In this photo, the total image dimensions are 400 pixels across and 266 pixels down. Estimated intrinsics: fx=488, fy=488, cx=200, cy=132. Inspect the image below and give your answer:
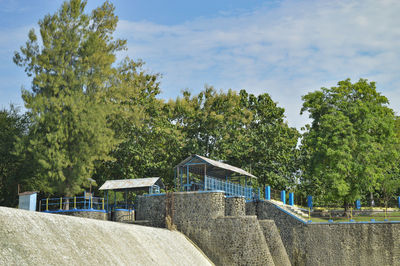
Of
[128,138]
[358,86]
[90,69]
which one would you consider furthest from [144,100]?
[358,86]

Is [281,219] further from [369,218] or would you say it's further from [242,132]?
[242,132]

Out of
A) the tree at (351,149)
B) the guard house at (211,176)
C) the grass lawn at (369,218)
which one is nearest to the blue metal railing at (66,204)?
the guard house at (211,176)

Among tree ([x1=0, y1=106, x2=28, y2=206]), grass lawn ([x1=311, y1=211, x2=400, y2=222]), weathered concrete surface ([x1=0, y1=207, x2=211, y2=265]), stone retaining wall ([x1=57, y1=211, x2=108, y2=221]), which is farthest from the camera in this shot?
tree ([x1=0, y1=106, x2=28, y2=206])

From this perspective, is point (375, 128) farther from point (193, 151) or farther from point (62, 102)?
point (62, 102)

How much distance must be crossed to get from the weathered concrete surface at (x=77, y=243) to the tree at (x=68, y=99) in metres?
13.7

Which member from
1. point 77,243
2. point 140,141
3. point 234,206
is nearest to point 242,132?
point 140,141

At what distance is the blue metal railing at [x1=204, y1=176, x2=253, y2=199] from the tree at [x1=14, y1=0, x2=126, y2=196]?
384 inches

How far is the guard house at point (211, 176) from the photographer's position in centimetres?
3275

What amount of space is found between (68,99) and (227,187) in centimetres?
1368

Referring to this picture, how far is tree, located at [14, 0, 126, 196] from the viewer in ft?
119

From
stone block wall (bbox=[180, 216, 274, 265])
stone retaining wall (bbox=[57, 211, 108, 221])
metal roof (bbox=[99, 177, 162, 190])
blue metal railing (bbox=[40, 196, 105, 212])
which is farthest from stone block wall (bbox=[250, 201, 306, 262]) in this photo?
blue metal railing (bbox=[40, 196, 105, 212])

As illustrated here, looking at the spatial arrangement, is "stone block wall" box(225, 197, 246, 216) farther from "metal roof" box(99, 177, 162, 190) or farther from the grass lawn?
the grass lawn

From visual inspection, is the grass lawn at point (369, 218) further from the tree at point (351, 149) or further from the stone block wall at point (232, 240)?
the stone block wall at point (232, 240)

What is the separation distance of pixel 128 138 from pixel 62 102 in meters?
9.35
